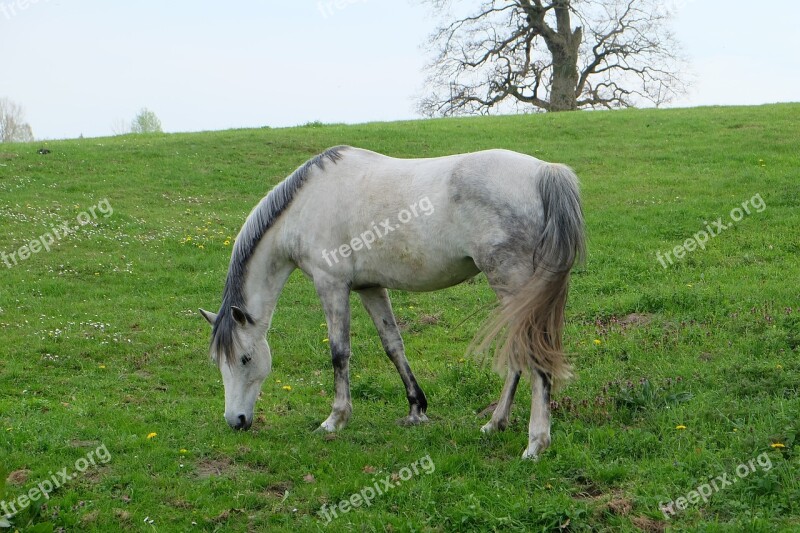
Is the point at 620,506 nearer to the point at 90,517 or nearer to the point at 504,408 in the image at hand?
the point at 504,408

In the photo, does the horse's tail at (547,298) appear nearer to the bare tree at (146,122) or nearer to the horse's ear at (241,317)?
the horse's ear at (241,317)

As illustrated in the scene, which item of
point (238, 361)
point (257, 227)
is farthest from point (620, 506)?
point (257, 227)

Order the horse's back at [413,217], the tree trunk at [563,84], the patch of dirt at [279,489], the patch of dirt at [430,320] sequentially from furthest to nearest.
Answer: the tree trunk at [563,84]
the patch of dirt at [430,320]
the horse's back at [413,217]
the patch of dirt at [279,489]

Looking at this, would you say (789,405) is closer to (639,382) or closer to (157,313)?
(639,382)

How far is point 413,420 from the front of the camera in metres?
6.52

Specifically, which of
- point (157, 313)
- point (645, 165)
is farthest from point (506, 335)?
point (645, 165)

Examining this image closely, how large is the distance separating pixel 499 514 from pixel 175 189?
49.7 feet

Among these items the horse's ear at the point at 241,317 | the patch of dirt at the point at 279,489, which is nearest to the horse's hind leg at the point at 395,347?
the horse's ear at the point at 241,317

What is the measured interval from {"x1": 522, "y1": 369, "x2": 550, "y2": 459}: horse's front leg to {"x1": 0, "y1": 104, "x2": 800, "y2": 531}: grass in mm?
129

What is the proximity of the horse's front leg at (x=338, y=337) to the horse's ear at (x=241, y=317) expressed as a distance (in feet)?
2.28

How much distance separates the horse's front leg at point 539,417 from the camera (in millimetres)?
5332

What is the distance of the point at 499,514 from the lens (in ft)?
14.6

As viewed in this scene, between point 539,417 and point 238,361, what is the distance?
2.71 m

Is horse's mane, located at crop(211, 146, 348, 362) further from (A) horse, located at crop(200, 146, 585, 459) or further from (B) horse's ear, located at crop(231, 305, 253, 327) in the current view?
(B) horse's ear, located at crop(231, 305, 253, 327)
